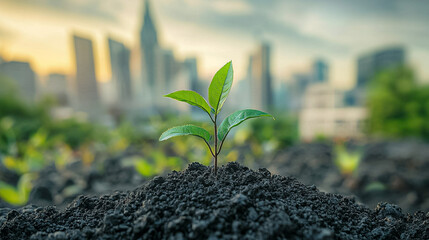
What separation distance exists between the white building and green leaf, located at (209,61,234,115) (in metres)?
7.38

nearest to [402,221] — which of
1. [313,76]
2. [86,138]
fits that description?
[86,138]

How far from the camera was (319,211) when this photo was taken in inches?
26.2

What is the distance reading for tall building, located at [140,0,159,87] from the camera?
1280 cm

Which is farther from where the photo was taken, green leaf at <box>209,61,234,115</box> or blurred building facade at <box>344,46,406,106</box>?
blurred building facade at <box>344,46,406,106</box>

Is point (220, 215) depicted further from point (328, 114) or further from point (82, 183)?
point (328, 114)

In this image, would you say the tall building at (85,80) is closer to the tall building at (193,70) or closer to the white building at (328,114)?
the tall building at (193,70)

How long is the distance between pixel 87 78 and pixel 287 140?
12.8 metres

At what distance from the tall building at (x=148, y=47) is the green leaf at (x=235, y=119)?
40.6 ft

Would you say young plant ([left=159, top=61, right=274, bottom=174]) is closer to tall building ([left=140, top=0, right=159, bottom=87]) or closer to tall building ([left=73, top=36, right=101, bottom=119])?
tall building ([left=140, top=0, right=159, bottom=87])

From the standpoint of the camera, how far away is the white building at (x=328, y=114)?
7.70 meters

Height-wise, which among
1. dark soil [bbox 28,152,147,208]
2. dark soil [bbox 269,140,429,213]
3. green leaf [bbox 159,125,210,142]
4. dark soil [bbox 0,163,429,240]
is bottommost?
dark soil [bbox 269,140,429,213]

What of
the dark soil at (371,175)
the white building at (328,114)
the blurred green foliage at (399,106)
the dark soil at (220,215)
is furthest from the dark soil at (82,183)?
the blurred green foliage at (399,106)

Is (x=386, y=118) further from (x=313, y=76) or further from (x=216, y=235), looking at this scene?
(x=313, y=76)

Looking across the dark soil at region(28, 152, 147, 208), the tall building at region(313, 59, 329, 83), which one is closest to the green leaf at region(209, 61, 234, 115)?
the dark soil at region(28, 152, 147, 208)
